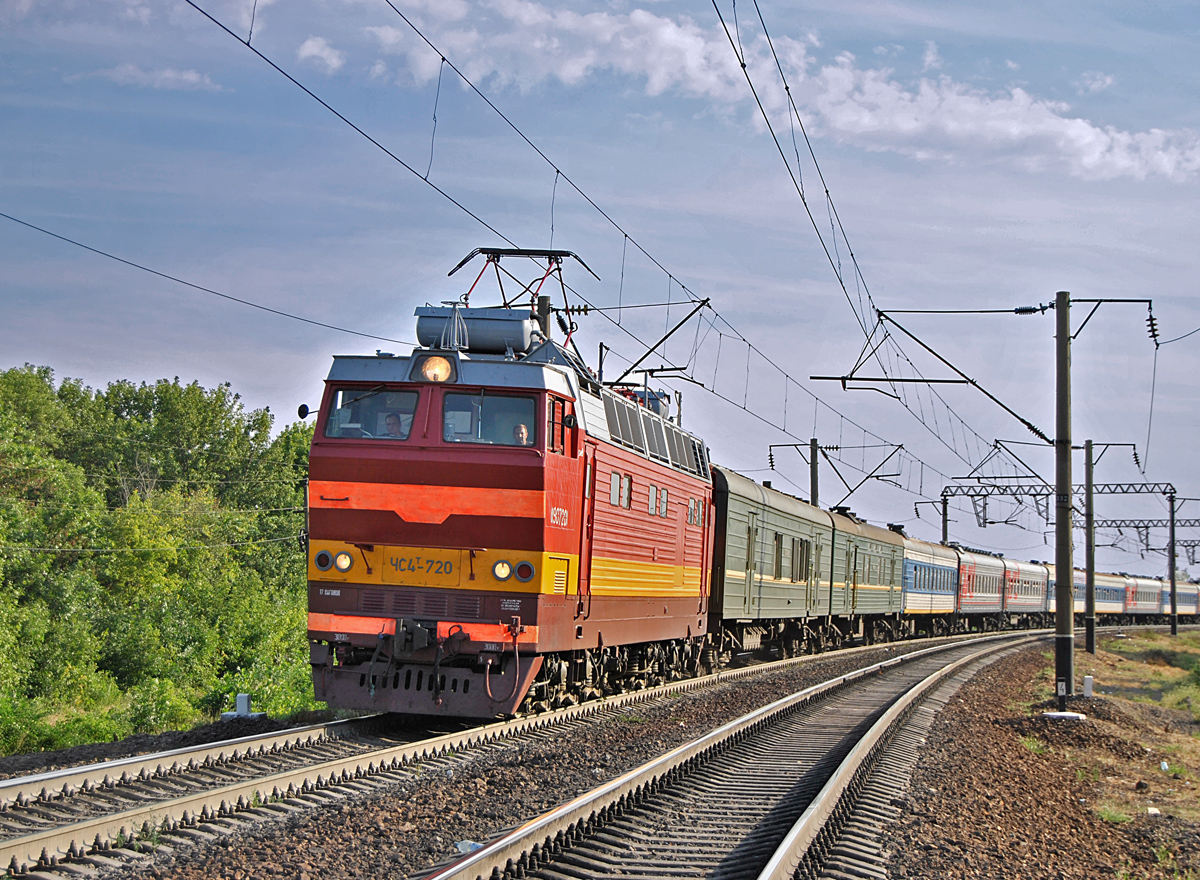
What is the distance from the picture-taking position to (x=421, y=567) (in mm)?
11289

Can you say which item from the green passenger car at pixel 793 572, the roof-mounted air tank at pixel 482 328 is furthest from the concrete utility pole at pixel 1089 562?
the roof-mounted air tank at pixel 482 328

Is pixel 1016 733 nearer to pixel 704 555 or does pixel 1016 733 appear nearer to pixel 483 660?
pixel 704 555

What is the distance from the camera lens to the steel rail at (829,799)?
6456mm

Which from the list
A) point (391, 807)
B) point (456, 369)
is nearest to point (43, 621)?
point (456, 369)

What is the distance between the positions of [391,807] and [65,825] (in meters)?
2.11

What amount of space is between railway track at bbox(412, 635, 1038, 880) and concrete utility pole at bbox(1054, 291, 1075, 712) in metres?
6.30

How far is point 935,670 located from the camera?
80.2 ft

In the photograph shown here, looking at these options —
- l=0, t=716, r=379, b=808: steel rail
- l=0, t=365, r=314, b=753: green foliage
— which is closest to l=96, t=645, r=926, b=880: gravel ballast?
l=0, t=716, r=379, b=808: steel rail

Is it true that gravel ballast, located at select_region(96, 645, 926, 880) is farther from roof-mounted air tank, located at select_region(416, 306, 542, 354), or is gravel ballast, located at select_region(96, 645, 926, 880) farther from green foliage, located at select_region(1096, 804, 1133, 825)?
roof-mounted air tank, located at select_region(416, 306, 542, 354)

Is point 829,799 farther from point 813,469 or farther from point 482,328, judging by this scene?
point 813,469

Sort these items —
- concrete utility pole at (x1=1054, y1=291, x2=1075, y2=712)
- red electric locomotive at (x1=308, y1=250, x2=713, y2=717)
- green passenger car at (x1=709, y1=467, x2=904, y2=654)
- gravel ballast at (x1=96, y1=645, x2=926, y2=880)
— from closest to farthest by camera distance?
gravel ballast at (x1=96, y1=645, x2=926, y2=880) → red electric locomotive at (x1=308, y1=250, x2=713, y2=717) → concrete utility pole at (x1=1054, y1=291, x2=1075, y2=712) → green passenger car at (x1=709, y1=467, x2=904, y2=654)

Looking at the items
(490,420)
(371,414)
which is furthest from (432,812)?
(371,414)

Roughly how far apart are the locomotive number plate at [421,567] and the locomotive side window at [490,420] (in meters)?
1.17

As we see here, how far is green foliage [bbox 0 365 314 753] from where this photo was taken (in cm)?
3278
